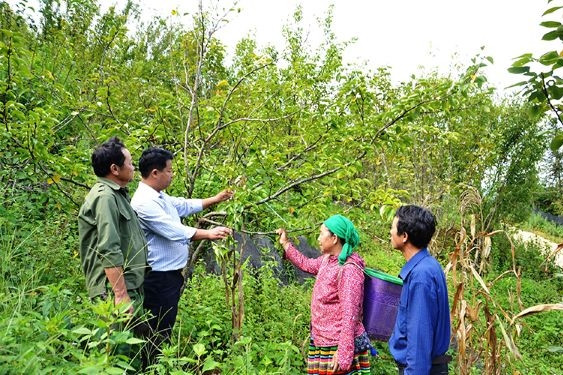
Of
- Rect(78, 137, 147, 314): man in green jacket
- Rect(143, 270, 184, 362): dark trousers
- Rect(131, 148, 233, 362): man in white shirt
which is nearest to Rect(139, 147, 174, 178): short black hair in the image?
Rect(131, 148, 233, 362): man in white shirt

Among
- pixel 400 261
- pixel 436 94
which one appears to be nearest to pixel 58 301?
pixel 436 94

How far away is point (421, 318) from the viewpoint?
2.33m

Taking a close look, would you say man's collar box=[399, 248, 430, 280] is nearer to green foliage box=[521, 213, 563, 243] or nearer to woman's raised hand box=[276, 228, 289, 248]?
woman's raised hand box=[276, 228, 289, 248]

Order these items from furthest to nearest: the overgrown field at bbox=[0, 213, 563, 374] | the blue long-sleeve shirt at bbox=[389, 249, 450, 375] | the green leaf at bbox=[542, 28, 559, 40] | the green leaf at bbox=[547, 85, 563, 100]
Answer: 1. the blue long-sleeve shirt at bbox=[389, 249, 450, 375]
2. the overgrown field at bbox=[0, 213, 563, 374]
3. the green leaf at bbox=[547, 85, 563, 100]
4. the green leaf at bbox=[542, 28, 559, 40]

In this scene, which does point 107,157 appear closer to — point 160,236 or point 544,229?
point 160,236

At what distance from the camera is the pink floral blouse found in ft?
9.62

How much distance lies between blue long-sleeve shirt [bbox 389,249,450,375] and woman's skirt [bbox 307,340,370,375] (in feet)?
2.05

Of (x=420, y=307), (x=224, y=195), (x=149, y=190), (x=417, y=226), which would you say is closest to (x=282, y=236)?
(x=224, y=195)

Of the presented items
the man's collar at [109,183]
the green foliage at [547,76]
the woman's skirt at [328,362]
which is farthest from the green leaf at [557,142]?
the man's collar at [109,183]

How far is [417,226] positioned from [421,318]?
498mm

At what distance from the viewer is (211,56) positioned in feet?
13.8

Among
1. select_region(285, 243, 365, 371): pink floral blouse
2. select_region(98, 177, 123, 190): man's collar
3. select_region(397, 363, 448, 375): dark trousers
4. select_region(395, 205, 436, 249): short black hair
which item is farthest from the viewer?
select_region(285, 243, 365, 371): pink floral blouse

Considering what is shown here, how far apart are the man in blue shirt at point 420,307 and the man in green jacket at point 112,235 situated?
1.52 metres

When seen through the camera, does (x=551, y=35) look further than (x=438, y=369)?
No
